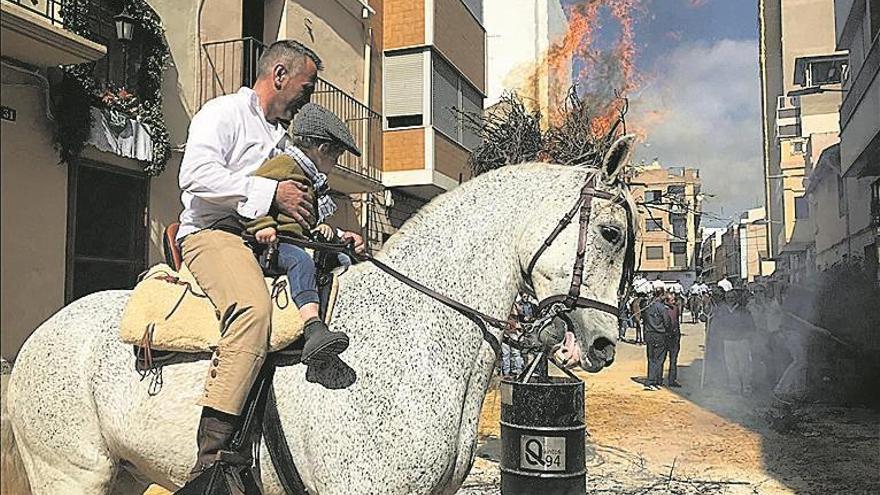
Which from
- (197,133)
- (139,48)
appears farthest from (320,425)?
(139,48)

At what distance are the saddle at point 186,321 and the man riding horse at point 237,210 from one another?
0.07 meters

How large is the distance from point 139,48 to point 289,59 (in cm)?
767

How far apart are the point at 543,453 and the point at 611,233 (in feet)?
9.05

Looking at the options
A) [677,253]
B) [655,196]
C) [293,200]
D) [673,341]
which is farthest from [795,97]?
[293,200]

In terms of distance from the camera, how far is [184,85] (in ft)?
34.4

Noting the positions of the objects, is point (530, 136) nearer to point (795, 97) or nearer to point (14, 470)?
point (14, 470)

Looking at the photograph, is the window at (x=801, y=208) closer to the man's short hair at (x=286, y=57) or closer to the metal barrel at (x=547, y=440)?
the metal barrel at (x=547, y=440)

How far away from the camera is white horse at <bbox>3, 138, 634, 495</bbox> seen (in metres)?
2.57

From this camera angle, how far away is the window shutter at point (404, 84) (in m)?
17.1

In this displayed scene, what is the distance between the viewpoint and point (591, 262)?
9.05 feet

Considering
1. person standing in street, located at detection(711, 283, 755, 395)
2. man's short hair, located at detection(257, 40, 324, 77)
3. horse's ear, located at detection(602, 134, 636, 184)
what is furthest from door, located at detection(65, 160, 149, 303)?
person standing in street, located at detection(711, 283, 755, 395)

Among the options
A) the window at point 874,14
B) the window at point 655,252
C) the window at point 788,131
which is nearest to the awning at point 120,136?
the window at point 874,14

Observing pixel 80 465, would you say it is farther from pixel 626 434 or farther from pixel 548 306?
pixel 626 434

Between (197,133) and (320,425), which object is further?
(197,133)
